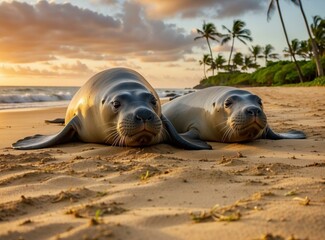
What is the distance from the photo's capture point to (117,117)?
228 inches

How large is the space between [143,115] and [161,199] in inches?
101

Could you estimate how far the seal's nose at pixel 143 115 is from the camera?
209 inches

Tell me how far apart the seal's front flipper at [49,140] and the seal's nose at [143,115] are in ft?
5.13

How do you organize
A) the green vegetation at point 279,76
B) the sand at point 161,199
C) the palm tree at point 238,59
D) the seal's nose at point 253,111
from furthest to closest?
the palm tree at point 238,59
the green vegetation at point 279,76
the seal's nose at point 253,111
the sand at point 161,199

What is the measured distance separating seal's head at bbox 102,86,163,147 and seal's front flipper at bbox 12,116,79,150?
75 cm

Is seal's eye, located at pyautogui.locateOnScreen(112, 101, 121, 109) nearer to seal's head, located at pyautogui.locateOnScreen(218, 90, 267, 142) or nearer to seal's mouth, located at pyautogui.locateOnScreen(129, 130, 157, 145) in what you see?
seal's mouth, located at pyautogui.locateOnScreen(129, 130, 157, 145)

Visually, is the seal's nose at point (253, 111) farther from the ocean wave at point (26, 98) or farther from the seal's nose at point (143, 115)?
the ocean wave at point (26, 98)

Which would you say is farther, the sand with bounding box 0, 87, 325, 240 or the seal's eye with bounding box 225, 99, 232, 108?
the seal's eye with bounding box 225, 99, 232, 108

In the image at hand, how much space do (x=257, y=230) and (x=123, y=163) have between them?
97.2 inches

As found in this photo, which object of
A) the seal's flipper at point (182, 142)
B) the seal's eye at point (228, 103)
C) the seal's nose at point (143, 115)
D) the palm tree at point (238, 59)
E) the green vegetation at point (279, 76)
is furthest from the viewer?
the palm tree at point (238, 59)

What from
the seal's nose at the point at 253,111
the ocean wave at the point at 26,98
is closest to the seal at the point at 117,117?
the seal's nose at the point at 253,111

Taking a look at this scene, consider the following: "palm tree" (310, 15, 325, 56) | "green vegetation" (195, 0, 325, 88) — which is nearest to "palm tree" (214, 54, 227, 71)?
"green vegetation" (195, 0, 325, 88)

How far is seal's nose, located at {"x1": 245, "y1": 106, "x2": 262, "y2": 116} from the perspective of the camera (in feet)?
19.9

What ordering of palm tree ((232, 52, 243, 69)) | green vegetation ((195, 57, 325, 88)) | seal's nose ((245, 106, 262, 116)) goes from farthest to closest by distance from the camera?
palm tree ((232, 52, 243, 69)) < green vegetation ((195, 57, 325, 88)) < seal's nose ((245, 106, 262, 116))
